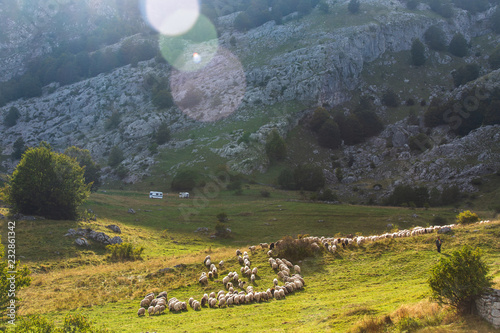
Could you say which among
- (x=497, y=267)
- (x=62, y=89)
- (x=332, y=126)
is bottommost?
(x=497, y=267)

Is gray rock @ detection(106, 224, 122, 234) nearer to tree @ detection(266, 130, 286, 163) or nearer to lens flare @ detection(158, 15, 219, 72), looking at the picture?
tree @ detection(266, 130, 286, 163)

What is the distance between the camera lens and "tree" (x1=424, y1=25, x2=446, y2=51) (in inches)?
4690

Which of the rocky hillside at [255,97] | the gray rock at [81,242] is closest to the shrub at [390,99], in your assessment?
the rocky hillside at [255,97]

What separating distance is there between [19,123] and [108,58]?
165ft

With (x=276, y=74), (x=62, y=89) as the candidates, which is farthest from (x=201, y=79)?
(x=62, y=89)

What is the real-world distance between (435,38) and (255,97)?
7570cm

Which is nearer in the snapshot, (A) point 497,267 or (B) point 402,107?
(A) point 497,267

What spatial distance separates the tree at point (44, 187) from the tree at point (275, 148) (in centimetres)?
5389

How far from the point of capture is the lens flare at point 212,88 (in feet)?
359

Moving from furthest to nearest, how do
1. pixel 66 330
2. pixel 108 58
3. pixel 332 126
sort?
pixel 108 58 < pixel 332 126 < pixel 66 330

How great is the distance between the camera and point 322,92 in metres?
107

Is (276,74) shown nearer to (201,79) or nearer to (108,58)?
(201,79)

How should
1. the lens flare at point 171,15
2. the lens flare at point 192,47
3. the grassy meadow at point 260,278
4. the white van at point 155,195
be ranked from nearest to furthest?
the grassy meadow at point 260,278 → the white van at point 155,195 → the lens flare at point 192,47 → the lens flare at point 171,15

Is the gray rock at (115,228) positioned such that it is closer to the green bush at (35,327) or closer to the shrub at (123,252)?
the shrub at (123,252)
